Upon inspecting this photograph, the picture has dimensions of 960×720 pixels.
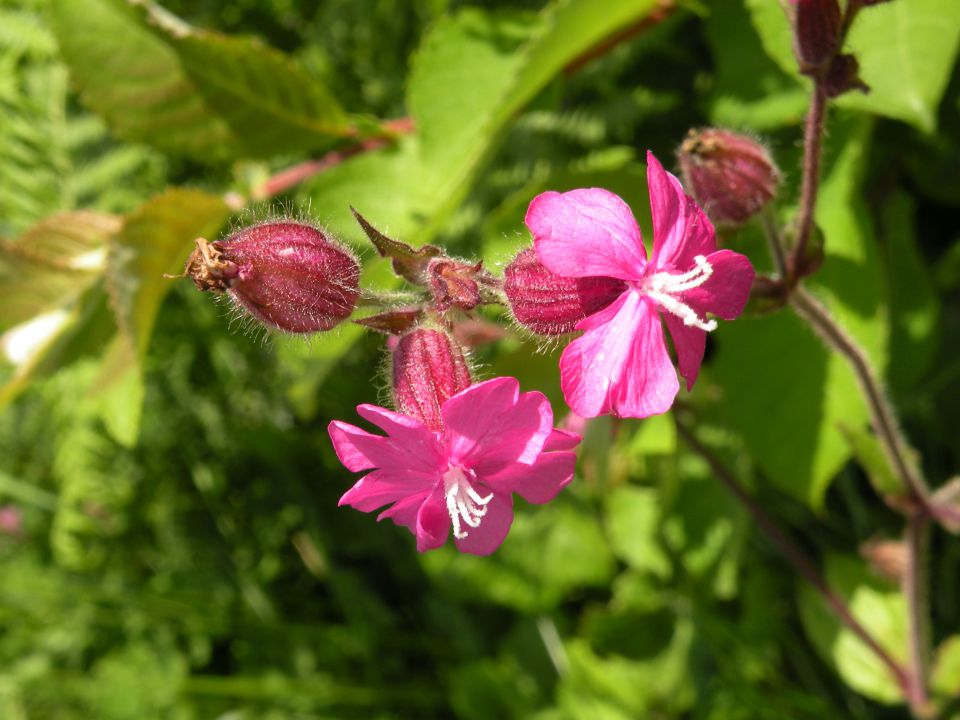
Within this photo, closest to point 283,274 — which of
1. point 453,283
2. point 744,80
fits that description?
point 453,283

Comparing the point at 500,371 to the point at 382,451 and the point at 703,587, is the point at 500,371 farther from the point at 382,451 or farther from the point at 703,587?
the point at 703,587

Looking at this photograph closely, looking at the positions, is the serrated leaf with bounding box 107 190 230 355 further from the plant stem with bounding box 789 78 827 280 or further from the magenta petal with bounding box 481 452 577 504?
the plant stem with bounding box 789 78 827 280

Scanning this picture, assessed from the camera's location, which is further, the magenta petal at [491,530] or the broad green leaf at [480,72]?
the broad green leaf at [480,72]

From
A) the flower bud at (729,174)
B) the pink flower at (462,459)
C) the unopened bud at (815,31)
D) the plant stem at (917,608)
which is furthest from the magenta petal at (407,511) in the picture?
the plant stem at (917,608)

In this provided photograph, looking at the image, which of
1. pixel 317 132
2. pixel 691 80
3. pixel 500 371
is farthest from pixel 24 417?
pixel 691 80

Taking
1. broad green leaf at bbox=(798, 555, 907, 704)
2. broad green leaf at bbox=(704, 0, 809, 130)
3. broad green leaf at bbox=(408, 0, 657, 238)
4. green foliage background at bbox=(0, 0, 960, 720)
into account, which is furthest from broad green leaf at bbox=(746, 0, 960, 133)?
broad green leaf at bbox=(798, 555, 907, 704)

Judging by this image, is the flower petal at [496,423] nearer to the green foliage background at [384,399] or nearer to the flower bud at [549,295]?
the flower bud at [549,295]
